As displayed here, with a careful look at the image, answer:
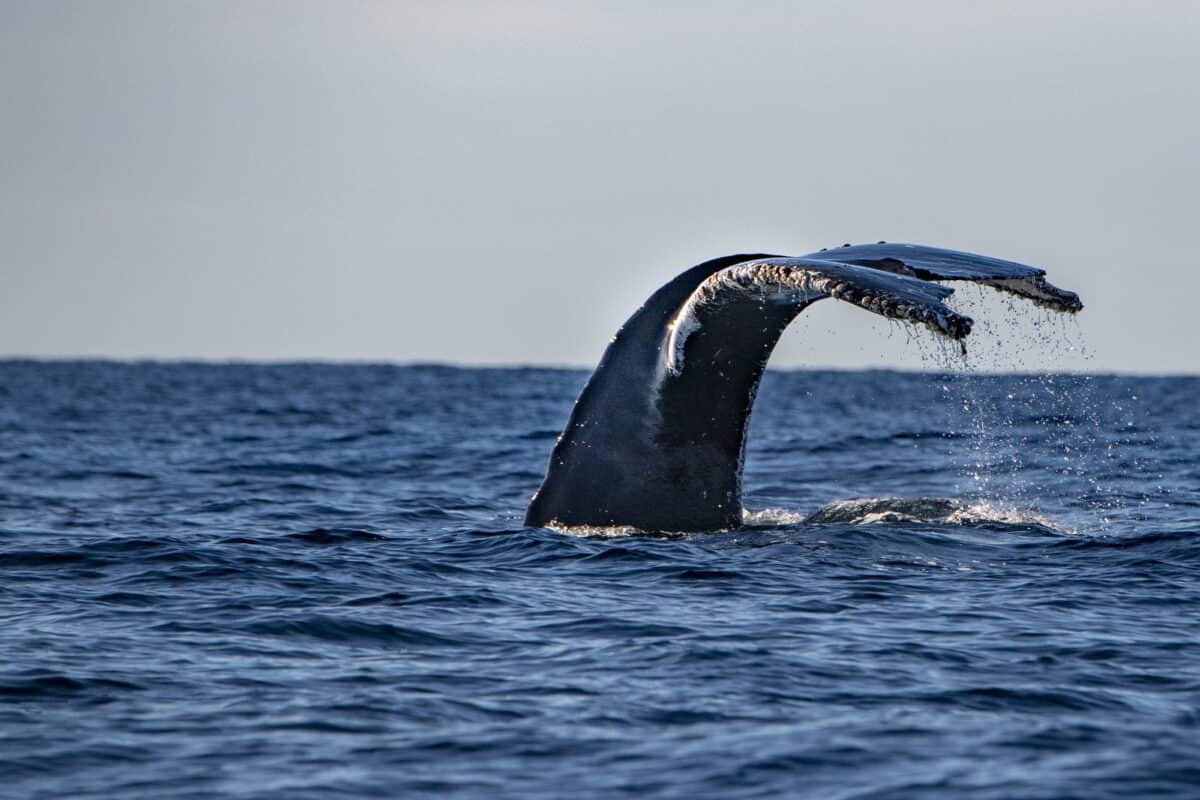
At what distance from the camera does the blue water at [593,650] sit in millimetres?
6199

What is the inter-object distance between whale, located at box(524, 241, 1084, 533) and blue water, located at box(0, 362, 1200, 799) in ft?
1.09

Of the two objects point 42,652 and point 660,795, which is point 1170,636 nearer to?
point 660,795

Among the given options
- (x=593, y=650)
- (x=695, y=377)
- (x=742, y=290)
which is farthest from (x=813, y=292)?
(x=593, y=650)

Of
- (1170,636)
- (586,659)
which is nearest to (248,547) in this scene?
(586,659)

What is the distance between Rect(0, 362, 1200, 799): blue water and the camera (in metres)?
6.20

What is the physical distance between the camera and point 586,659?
802 cm

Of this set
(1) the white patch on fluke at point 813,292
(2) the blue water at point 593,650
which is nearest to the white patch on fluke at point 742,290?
(1) the white patch on fluke at point 813,292

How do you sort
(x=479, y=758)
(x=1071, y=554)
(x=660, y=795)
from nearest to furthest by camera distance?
(x=660, y=795) < (x=479, y=758) < (x=1071, y=554)

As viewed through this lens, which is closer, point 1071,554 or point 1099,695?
point 1099,695

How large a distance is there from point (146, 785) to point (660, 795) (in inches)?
74.4

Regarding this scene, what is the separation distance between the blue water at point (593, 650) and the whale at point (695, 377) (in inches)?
13.1

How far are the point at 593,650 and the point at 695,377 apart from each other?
230 cm

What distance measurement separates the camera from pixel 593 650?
27.0ft

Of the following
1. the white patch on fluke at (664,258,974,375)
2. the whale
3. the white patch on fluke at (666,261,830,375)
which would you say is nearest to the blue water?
the whale
